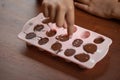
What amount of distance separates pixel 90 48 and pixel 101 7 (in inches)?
8.7

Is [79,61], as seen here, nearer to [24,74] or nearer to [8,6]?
[24,74]

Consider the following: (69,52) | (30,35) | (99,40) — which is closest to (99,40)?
(99,40)

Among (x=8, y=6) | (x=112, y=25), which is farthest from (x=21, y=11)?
(x=112, y=25)

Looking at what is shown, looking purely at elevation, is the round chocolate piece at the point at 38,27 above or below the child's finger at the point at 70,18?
below

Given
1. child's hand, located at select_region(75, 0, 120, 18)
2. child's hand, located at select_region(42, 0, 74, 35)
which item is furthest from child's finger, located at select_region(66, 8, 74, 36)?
child's hand, located at select_region(75, 0, 120, 18)

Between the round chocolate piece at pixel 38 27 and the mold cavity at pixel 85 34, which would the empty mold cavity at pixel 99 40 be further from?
the round chocolate piece at pixel 38 27

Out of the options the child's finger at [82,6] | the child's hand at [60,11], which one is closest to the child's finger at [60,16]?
the child's hand at [60,11]

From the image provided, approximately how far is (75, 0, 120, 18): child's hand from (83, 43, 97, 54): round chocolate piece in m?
0.18

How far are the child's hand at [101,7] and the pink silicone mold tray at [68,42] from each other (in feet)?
0.42

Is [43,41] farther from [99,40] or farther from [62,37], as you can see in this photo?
[99,40]

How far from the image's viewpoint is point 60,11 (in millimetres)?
723

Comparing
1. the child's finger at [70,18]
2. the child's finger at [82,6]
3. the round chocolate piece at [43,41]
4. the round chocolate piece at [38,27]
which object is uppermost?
the child's finger at [70,18]

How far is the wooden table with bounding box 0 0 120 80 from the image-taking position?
2.51ft

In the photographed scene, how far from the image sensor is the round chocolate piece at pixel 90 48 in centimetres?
78
